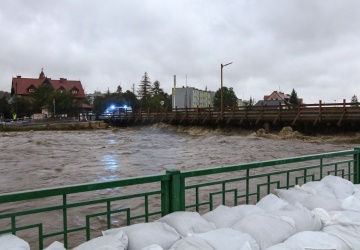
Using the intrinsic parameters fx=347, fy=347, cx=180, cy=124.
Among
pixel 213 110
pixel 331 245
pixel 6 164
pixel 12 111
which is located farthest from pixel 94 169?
pixel 12 111

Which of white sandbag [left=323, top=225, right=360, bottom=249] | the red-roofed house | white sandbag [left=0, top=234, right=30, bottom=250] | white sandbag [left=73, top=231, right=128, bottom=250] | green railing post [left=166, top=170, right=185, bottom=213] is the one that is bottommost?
white sandbag [left=323, top=225, right=360, bottom=249]

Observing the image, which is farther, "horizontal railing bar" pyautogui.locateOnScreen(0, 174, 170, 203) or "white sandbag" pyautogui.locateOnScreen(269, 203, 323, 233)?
"white sandbag" pyautogui.locateOnScreen(269, 203, 323, 233)

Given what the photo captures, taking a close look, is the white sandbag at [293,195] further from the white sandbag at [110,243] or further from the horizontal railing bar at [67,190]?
the white sandbag at [110,243]

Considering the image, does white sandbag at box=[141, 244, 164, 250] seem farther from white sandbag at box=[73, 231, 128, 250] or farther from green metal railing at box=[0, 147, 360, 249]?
green metal railing at box=[0, 147, 360, 249]

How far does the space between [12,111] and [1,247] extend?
207 feet

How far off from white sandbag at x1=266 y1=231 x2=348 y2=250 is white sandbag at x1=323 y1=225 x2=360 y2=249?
0.19 ft

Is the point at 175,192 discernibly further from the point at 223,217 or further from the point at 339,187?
the point at 339,187

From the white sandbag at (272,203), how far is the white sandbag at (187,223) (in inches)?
27.5

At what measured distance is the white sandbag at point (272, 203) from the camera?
2.95 metres

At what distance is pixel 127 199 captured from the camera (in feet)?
16.5

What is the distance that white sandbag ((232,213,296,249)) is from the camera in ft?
7.36

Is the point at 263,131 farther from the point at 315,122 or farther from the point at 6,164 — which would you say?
the point at 6,164

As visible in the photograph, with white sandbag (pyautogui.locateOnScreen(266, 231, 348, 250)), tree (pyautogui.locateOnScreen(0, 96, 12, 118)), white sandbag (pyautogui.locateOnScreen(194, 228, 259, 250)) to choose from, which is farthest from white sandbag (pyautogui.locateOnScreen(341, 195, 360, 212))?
tree (pyautogui.locateOnScreen(0, 96, 12, 118))

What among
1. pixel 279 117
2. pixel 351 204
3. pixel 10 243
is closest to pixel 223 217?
pixel 351 204
